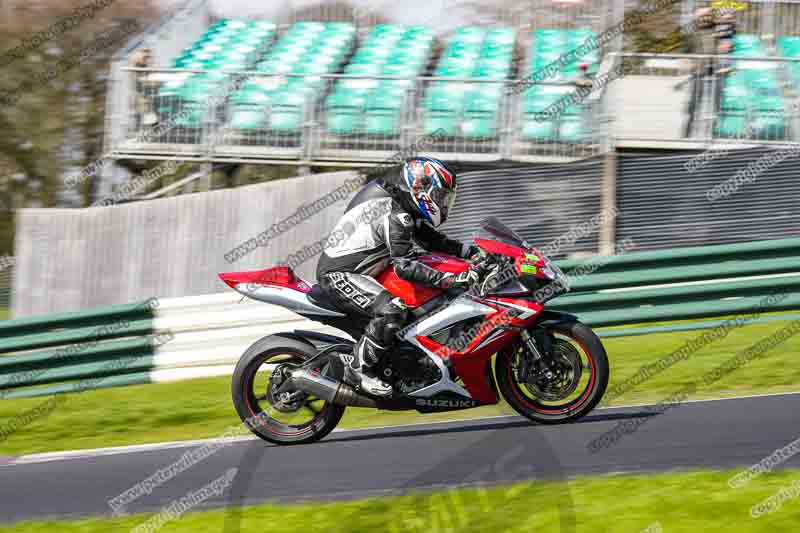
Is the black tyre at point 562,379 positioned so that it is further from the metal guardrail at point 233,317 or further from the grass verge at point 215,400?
the metal guardrail at point 233,317

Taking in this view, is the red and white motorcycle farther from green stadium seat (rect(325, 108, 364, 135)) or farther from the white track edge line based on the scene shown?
green stadium seat (rect(325, 108, 364, 135))

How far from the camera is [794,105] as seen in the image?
12461 mm

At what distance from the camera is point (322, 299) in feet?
24.7

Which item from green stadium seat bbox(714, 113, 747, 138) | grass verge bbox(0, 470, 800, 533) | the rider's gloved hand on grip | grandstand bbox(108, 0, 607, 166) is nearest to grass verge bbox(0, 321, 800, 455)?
the rider's gloved hand on grip

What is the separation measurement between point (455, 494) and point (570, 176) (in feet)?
22.5

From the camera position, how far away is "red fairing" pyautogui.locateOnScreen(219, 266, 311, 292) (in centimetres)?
750

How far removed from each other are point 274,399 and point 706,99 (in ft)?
24.9

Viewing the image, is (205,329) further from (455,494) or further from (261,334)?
(455,494)

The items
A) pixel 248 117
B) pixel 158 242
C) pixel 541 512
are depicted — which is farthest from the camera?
pixel 248 117

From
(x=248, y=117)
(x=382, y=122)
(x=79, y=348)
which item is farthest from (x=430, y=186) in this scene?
(x=248, y=117)

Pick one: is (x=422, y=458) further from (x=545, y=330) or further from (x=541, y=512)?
(x=541, y=512)

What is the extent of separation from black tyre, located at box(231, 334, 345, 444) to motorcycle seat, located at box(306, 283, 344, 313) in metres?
0.31

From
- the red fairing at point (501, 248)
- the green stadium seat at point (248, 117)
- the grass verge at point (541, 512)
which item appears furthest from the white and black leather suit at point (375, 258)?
the green stadium seat at point (248, 117)

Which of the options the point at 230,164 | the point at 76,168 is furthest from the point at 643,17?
the point at 76,168
